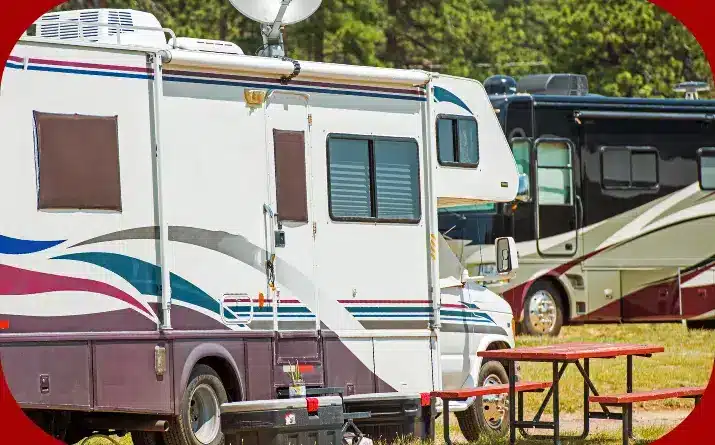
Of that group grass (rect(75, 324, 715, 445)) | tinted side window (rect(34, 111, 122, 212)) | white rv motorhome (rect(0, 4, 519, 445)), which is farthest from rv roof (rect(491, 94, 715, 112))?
tinted side window (rect(34, 111, 122, 212))

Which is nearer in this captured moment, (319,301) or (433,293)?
(319,301)

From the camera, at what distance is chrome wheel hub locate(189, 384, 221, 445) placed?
10242mm

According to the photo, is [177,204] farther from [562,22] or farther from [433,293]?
[562,22]

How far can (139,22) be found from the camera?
423 inches

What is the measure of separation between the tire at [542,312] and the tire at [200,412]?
9.73 metres

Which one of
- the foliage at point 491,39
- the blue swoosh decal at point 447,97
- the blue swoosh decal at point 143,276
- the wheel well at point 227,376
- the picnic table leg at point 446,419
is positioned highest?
the foliage at point 491,39

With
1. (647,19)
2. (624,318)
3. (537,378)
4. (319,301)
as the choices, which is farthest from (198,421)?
(647,19)

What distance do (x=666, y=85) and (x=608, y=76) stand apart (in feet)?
4.23

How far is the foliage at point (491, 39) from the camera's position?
1185 inches

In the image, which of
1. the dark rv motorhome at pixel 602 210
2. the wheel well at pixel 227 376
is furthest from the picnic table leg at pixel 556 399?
the dark rv motorhome at pixel 602 210

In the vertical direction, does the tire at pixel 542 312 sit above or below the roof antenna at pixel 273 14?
below

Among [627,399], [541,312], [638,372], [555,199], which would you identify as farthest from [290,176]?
[555,199]

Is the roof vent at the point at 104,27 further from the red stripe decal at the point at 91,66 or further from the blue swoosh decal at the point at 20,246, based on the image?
the blue swoosh decal at the point at 20,246

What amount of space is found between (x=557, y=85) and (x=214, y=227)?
35.7 ft
